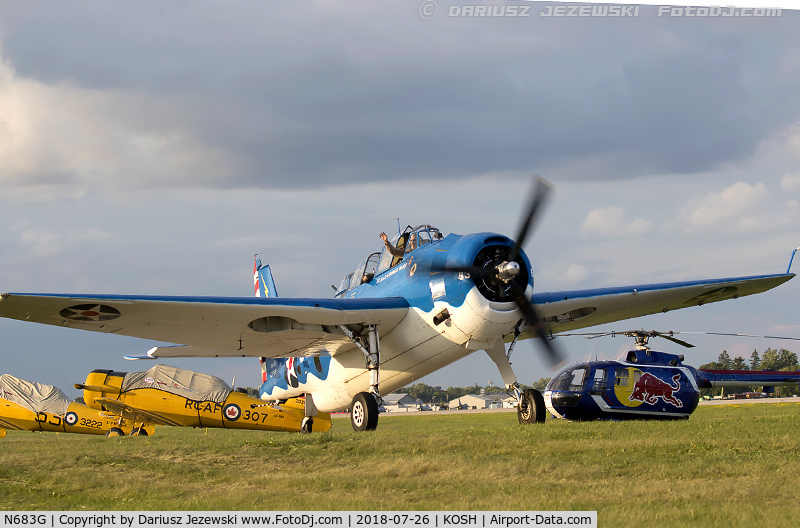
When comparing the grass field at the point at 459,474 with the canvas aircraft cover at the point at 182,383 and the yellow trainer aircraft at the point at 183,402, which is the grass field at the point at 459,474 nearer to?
the yellow trainer aircraft at the point at 183,402

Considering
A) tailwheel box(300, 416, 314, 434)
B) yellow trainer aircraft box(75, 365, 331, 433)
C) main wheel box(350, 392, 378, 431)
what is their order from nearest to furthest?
main wheel box(350, 392, 378, 431)
tailwheel box(300, 416, 314, 434)
yellow trainer aircraft box(75, 365, 331, 433)

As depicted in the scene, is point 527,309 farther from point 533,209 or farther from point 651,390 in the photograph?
point 651,390

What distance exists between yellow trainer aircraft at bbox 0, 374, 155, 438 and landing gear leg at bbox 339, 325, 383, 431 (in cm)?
1549

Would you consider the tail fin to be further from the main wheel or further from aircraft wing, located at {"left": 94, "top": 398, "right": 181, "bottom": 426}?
the main wheel

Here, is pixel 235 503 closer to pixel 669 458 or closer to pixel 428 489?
pixel 428 489

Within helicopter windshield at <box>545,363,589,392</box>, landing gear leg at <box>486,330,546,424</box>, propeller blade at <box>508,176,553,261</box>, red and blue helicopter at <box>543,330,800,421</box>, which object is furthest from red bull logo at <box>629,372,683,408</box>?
propeller blade at <box>508,176,553,261</box>

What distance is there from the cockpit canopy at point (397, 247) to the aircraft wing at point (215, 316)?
58.0 inches

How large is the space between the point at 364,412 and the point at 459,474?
18.9 feet

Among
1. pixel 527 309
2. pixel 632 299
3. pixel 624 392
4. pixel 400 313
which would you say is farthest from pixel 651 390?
pixel 400 313

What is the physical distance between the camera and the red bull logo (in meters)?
19.0

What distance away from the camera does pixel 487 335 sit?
15000 millimetres

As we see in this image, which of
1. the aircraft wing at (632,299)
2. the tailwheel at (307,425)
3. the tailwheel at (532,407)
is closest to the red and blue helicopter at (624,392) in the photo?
the aircraft wing at (632,299)

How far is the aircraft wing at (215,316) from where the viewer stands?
13.9 m

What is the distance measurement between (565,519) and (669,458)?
14.4 ft
